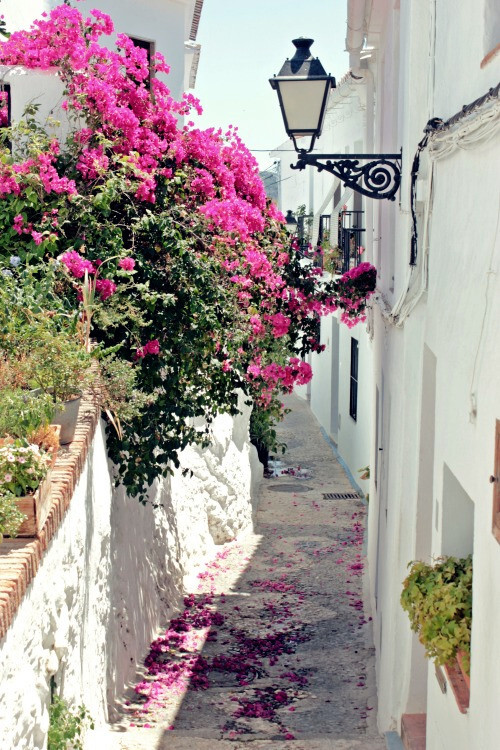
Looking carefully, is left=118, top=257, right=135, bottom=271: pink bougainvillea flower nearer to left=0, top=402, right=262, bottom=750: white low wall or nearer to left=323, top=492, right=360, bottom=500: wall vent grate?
left=0, top=402, right=262, bottom=750: white low wall

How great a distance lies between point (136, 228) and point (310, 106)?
175cm

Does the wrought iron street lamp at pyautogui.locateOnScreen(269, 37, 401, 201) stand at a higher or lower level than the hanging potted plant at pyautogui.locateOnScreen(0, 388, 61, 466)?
higher

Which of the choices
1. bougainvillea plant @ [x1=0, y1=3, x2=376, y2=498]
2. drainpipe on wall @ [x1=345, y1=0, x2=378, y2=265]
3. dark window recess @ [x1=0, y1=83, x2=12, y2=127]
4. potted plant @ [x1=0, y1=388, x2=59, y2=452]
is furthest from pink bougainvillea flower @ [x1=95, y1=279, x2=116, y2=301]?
drainpipe on wall @ [x1=345, y1=0, x2=378, y2=265]

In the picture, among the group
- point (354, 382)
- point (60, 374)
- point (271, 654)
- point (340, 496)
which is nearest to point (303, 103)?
point (60, 374)

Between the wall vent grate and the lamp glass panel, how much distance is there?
9.83 m

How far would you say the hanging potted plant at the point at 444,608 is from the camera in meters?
4.49

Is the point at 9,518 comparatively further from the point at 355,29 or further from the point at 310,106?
the point at 355,29

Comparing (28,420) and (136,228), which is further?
(136,228)

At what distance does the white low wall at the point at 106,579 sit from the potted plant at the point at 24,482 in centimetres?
30

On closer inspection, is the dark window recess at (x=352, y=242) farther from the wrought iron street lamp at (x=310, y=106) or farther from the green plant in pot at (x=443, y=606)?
the green plant in pot at (x=443, y=606)

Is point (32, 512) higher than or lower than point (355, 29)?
lower

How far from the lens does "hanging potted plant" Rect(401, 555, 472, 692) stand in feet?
14.7

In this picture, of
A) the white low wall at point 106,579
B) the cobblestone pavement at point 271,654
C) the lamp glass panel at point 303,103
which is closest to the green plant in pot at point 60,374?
the white low wall at point 106,579

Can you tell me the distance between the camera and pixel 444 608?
4.61 metres
